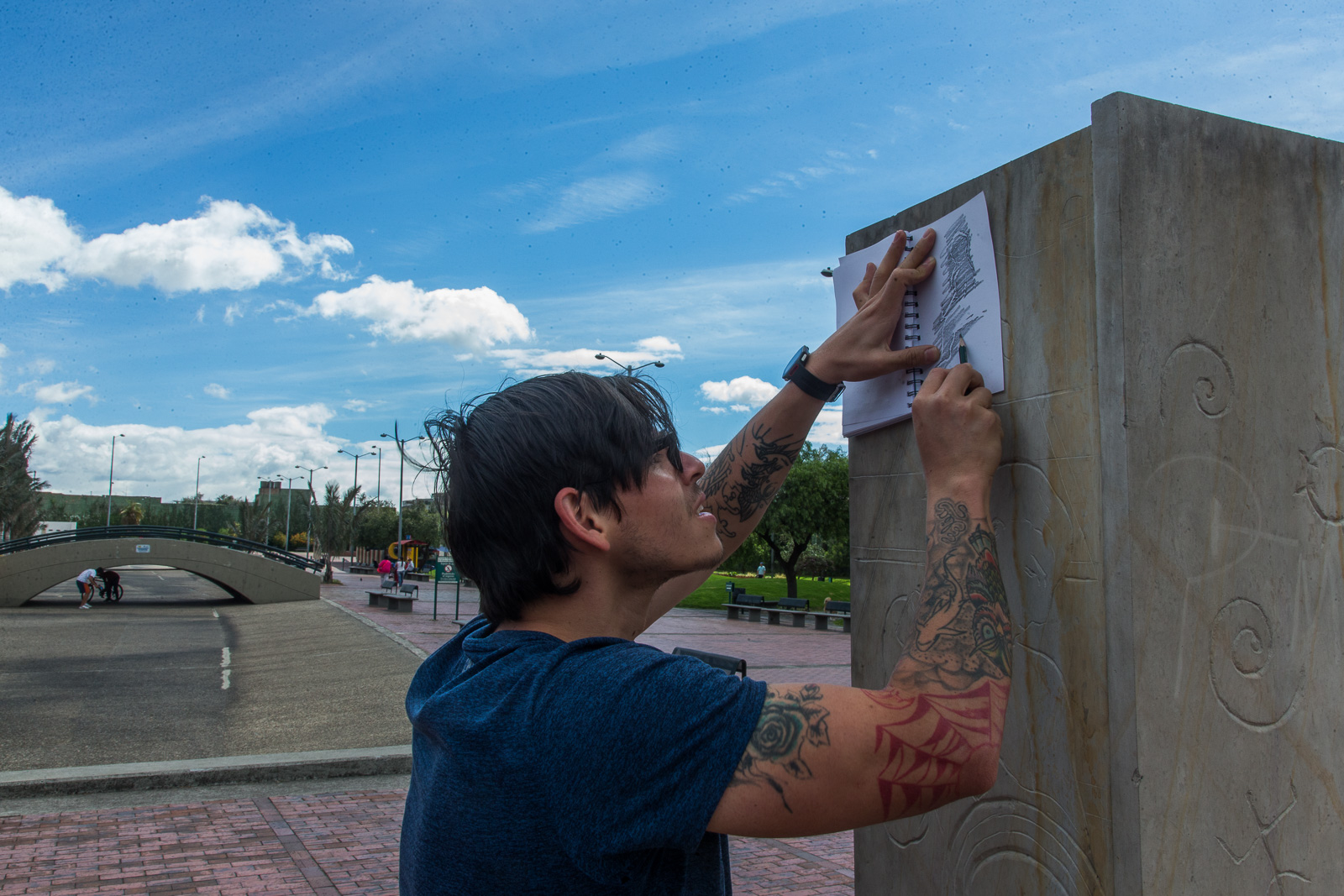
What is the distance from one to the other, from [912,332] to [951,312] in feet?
0.31

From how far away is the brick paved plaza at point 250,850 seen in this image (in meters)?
5.02

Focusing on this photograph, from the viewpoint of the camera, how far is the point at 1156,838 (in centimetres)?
138

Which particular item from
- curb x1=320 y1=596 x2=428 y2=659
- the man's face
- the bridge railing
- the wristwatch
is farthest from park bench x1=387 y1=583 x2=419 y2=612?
the man's face

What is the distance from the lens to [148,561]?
27.8 meters

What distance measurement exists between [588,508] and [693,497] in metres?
0.23

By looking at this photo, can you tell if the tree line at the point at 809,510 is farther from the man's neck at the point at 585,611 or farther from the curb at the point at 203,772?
the man's neck at the point at 585,611

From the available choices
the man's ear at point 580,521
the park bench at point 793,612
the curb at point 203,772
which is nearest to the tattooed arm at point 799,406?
the man's ear at point 580,521

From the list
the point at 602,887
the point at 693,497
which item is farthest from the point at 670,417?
the point at 602,887

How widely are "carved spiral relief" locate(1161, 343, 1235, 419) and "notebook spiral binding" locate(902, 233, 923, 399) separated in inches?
17.7

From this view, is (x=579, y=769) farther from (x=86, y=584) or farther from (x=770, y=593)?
(x=770, y=593)

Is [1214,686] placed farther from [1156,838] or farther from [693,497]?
[693,497]

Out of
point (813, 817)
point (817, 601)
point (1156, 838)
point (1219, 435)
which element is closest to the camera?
point (813, 817)

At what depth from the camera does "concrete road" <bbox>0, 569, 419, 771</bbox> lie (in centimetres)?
855

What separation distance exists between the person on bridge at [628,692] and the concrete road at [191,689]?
25.2 feet
